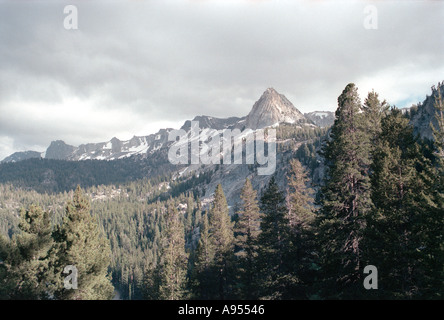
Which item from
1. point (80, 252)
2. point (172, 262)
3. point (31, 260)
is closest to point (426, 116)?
point (172, 262)

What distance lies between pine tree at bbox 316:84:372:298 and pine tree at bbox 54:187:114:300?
1818 centimetres

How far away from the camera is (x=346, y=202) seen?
63.3 ft

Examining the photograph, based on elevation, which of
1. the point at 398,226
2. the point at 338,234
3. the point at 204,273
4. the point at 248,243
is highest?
the point at 398,226

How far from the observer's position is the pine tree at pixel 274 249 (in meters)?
A: 24.3

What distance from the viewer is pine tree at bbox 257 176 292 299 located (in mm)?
24344

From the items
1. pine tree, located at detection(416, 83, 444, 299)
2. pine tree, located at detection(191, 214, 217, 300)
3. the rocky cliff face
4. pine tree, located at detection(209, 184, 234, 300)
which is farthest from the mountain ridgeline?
the rocky cliff face

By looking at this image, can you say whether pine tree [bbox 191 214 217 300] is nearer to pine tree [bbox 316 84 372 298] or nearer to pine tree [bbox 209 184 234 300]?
pine tree [bbox 209 184 234 300]

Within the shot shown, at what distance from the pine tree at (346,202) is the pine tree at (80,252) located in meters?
18.2

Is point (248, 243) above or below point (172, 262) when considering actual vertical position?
above

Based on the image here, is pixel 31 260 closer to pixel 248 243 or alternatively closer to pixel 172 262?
pixel 172 262

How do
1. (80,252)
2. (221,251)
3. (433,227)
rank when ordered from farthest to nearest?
1. (221,251)
2. (80,252)
3. (433,227)

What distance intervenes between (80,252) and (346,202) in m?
20.8
